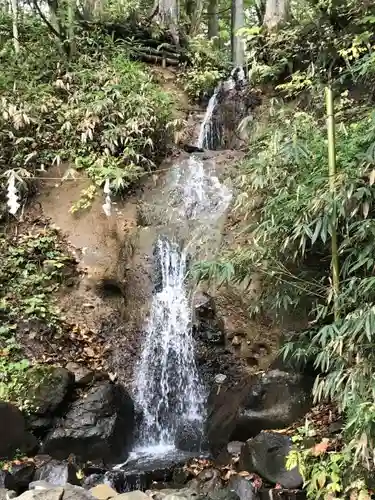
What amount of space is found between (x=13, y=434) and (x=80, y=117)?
648 centimetres

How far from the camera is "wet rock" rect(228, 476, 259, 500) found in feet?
16.0

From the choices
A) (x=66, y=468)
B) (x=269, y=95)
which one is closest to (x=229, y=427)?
(x=66, y=468)

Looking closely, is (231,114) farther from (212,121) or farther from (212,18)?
(212,18)

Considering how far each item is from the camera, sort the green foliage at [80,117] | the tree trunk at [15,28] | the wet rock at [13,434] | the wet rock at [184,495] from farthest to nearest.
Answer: the tree trunk at [15,28], the green foliage at [80,117], the wet rock at [13,434], the wet rock at [184,495]

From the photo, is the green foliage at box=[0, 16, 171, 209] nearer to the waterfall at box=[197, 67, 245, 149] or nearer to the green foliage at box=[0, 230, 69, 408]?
the waterfall at box=[197, 67, 245, 149]

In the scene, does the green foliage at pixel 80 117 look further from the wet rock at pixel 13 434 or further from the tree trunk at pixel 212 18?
the tree trunk at pixel 212 18

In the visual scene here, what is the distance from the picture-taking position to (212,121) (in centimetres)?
1192

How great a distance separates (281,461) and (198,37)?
476 inches

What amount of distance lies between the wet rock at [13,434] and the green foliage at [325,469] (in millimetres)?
3187

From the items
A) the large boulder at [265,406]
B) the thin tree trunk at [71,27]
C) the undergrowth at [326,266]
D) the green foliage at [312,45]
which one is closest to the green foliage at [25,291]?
the large boulder at [265,406]

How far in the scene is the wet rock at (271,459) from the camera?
16.0ft

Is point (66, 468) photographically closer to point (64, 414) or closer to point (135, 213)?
point (64, 414)

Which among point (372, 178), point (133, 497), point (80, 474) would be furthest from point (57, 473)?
point (372, 178)

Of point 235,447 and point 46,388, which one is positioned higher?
point 46,388
